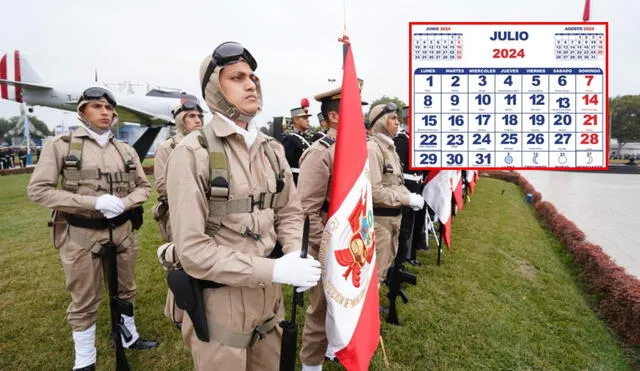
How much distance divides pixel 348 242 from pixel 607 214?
40.2ft

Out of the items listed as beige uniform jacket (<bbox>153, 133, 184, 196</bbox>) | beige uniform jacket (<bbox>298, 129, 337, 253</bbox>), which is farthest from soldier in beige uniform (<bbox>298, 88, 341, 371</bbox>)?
beige uniform jacket (<bbox>153, 133, 184, 196</bbox>)

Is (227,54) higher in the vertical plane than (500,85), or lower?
lower

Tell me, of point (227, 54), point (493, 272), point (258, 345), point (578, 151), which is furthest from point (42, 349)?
point (493, 272)

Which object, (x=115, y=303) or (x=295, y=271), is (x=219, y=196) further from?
(x=115, y=303)

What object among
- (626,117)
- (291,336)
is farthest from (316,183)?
(626,117)

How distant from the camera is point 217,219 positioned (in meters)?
1.80

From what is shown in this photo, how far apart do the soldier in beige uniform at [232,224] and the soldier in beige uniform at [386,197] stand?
1805mm

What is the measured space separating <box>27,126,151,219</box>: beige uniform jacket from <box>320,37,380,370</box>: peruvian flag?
2.19 meters

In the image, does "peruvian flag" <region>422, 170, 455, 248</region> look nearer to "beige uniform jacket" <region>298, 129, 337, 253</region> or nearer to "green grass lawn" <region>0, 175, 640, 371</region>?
"green grass lawn" <region>0, 175, 640, 371</region>

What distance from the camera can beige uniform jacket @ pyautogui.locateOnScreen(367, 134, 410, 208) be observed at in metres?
3.74

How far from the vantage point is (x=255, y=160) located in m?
2.00

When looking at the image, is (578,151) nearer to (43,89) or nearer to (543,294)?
(543,294)

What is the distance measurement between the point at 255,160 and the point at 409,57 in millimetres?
2380
